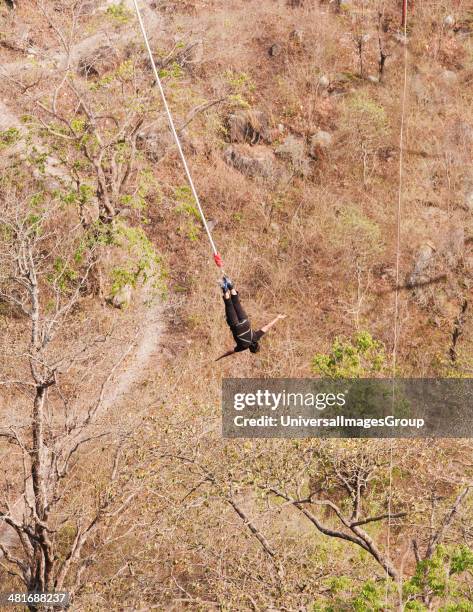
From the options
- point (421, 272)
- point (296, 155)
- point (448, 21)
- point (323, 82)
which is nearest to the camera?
point (421, 272)

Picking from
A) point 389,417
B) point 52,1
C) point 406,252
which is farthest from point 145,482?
point 52,1

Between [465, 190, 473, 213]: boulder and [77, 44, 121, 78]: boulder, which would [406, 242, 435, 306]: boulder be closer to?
[465, 190, 473, 213]: boulder

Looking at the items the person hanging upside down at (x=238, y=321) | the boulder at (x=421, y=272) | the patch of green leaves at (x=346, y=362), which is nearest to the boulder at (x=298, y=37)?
the boulder at (x=421, y=272)

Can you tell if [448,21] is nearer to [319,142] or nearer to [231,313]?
[319,142]

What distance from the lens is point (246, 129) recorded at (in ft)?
90.9

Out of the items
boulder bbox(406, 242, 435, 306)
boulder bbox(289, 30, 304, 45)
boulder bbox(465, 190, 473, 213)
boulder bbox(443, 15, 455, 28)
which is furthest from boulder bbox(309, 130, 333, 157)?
boulder bbox(443, 15, 455, 28)

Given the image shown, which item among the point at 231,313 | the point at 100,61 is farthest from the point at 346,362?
the point at 100,61

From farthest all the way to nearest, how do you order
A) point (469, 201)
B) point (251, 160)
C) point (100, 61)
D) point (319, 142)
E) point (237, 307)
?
point (100, 61), point (319, 142), point (251, 160), point (469, 201), point (237, 307)

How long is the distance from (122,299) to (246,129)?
30.1ft

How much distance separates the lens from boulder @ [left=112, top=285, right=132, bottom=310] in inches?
862

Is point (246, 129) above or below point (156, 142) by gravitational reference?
above

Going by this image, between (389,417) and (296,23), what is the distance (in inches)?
788

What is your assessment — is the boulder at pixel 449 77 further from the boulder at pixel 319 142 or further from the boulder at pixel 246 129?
the boulder at pixel 246 129

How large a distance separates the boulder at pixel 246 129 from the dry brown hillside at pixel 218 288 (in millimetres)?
84
